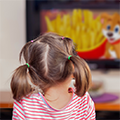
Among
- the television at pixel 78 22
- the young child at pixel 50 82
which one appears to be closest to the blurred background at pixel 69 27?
the television at pixel 78 22

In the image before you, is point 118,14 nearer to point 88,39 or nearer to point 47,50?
point 88,39

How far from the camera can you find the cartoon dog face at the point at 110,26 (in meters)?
1.77

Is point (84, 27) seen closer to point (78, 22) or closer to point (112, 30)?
point (78, 22)

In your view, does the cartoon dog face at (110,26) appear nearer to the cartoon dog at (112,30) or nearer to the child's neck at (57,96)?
the cartoon dog at (112,30)

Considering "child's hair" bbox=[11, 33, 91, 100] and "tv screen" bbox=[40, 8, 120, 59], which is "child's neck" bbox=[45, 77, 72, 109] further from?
"tv screen" bbox=[40, 8, 120, 59]

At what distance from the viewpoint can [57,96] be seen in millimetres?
776

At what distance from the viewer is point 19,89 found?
2.42 ft

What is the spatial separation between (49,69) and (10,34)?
118cm

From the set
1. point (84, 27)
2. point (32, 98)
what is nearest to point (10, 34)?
point (84, 27)

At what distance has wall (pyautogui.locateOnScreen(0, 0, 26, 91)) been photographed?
5.85 ft

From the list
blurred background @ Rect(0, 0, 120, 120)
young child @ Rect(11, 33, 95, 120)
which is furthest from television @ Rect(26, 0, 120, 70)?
young child @ Rect(11, 33, 95, 120)

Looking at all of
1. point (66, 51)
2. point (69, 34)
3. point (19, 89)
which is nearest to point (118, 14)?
point (69, 34)

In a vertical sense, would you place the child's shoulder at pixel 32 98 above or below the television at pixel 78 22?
below

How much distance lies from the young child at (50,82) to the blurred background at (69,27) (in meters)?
0.95
